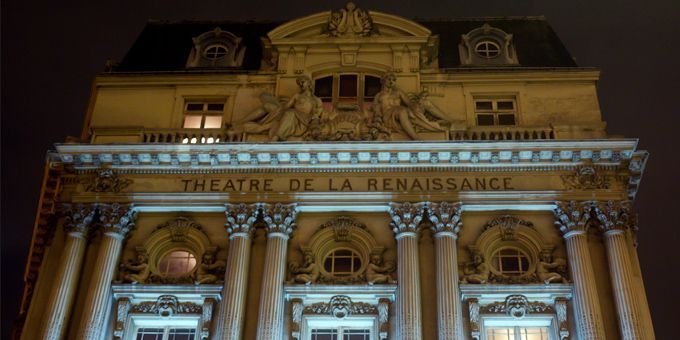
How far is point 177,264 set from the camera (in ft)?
101

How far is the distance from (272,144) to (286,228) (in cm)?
326

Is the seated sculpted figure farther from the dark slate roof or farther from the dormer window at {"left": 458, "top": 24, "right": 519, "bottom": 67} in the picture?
the dormer window at {"left": 458, "top": 24, "right": 519, "bottom": 67}

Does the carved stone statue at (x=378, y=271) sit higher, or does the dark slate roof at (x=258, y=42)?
the dark slate roof at (x=258, y=42)

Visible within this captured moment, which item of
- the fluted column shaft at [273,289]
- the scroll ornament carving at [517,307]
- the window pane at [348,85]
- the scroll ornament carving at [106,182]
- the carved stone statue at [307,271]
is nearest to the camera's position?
the fluted column shaft at [273,289]

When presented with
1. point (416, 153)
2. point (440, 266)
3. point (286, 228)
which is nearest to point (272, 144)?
point (286, 228)

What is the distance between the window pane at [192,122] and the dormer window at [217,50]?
10.5ft

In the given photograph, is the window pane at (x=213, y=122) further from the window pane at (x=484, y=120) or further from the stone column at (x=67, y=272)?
the window pane at (x=484, y=120)

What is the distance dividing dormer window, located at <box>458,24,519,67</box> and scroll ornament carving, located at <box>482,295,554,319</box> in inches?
450

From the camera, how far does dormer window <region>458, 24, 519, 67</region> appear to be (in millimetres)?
36281

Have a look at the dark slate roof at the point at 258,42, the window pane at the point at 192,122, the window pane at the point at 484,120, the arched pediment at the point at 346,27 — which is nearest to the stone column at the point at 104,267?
the window pane at the point at 192,122

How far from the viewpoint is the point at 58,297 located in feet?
95.3

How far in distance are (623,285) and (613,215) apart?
9.01ft

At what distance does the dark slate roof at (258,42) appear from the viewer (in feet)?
121

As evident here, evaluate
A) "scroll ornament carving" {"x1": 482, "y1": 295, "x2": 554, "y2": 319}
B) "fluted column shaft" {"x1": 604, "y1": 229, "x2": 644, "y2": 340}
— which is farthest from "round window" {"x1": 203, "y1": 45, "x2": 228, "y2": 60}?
"fluted column shaft" {"x1": 604, "y1": 229, "x2": 644, "y2": 340}
